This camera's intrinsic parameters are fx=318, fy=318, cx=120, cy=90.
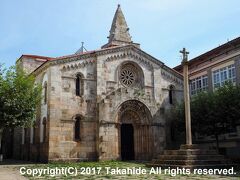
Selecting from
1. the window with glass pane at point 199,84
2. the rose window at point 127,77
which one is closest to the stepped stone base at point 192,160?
the rose window at point 127,77

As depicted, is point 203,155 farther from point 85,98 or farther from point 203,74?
point 203,74

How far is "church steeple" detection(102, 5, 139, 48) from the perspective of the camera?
38.3 metres

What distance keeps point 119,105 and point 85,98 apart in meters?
3.18

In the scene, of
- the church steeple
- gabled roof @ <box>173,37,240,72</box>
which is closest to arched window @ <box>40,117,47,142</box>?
the church steeple

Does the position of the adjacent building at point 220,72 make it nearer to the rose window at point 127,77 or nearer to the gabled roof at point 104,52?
the gabled roof at point 104,52

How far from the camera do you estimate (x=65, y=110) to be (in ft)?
89.2

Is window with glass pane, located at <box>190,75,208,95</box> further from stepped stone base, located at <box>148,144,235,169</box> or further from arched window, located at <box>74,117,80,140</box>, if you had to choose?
arched window, located at <box>74,117,80,140</box>

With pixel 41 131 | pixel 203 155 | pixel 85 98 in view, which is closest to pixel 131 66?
pixel 85 98

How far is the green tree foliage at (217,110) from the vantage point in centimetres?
2512

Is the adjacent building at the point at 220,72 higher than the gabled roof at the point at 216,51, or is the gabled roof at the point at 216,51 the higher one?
the gabled roof at the point at 216,51

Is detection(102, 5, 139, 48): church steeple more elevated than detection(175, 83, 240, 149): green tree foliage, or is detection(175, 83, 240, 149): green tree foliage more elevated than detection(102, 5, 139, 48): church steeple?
detection(102, 5, 139, 48): church steeple

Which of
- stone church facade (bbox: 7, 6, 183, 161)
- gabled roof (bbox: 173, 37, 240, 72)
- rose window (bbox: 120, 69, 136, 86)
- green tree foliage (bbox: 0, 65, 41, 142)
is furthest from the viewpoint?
rose window (bbox: 120, 69, 136, 86)

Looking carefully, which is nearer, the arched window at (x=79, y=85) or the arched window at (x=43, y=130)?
the arched window at (x=43, y=130)

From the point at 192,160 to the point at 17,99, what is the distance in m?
14.1
